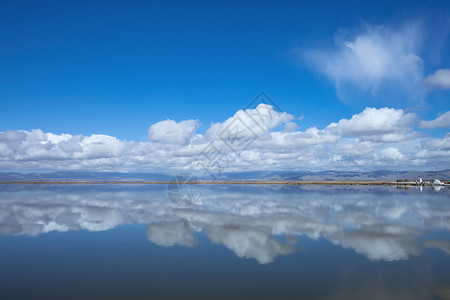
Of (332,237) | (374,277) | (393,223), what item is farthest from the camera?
(393,223)

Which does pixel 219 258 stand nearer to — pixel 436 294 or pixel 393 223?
pixel 436 294

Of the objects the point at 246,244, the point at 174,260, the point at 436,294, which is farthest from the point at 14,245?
the point at 436,294

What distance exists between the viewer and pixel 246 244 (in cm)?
1719

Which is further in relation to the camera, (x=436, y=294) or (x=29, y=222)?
(x=29, y=222)

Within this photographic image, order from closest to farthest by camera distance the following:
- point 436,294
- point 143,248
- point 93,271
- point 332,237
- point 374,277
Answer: point 436,294
point 374,277
point 93,271
point 143,248
point 332,237

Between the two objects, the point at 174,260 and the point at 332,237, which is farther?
the point at 332,237

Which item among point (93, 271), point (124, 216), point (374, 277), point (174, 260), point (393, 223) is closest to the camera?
point (374, 277)

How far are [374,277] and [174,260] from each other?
27.5ft

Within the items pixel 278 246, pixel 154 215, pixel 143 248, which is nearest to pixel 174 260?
pixel 143 248

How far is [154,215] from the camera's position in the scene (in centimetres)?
2861

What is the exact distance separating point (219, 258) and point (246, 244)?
3.13 m

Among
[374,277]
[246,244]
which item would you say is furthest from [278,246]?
[374,277]

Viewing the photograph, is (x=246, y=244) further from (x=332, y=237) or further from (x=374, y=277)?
(x=374, y=277)

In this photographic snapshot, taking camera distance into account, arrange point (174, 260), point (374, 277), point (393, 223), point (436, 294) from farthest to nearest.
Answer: point (393, 223) < point (174, 260) < point (374, 277) < point (436, 294)
